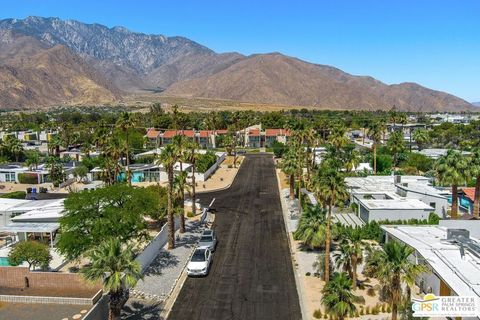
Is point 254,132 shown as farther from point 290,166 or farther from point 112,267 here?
point 112,267

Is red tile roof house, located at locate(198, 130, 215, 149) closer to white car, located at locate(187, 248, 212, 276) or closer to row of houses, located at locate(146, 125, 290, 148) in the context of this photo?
row of houses, located at locate(146, 125, 290, 148)

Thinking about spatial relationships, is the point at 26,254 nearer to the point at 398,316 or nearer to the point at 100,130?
the point at 398,316

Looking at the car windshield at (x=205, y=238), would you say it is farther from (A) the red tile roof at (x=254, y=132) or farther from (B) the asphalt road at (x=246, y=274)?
(A) the red tile roof at (x=254, y=132)

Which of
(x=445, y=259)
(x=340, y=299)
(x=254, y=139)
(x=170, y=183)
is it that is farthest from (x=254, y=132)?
(x=340, y=299)

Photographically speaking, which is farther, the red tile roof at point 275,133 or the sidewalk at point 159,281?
the red tile roof at point 275,133

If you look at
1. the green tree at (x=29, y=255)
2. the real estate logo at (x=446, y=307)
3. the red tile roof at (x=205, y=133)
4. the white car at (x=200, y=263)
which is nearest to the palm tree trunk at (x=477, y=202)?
the real estate logo at (x=446, y=307)

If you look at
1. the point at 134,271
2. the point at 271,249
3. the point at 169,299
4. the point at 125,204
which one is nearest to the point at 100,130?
the point at 125,204
